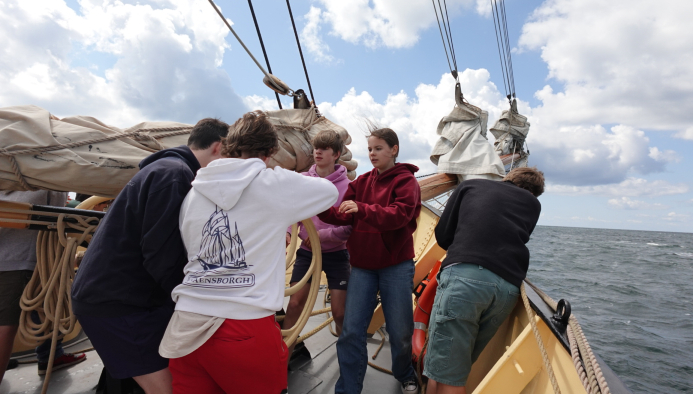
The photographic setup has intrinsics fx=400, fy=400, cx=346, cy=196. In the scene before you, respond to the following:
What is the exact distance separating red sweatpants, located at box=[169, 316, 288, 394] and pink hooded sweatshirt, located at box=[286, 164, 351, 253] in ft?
3.56

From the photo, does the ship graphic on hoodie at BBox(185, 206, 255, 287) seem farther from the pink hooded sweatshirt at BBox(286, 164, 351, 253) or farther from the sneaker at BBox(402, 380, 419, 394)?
the sneaker at BBox(402, 380, 419, 394)

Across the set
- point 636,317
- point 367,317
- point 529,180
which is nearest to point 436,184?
point 529,180

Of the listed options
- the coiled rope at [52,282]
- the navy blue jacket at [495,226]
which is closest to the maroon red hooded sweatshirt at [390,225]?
the navy blue jacket at [495,226]

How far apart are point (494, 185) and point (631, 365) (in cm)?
561

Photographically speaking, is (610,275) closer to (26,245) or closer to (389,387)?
(389,387)

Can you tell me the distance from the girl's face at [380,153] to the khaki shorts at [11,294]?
6.39ft

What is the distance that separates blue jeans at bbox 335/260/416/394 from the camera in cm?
211

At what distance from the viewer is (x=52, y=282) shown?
6.63ft

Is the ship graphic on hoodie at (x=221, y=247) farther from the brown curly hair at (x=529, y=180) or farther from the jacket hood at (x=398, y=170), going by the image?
the brown curly hair at (x=529, y=180)

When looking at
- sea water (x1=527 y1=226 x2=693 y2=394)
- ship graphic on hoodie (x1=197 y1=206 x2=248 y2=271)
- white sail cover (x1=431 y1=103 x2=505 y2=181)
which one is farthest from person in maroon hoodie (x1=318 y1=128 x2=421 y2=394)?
sea water (x1=527 y1=226 x2=693 y2=394)

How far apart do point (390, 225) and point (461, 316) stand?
1.81 feet

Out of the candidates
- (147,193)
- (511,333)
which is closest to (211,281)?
(147,193)

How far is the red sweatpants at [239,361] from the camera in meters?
1.18

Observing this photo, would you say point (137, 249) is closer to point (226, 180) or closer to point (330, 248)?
point (226, 180)
